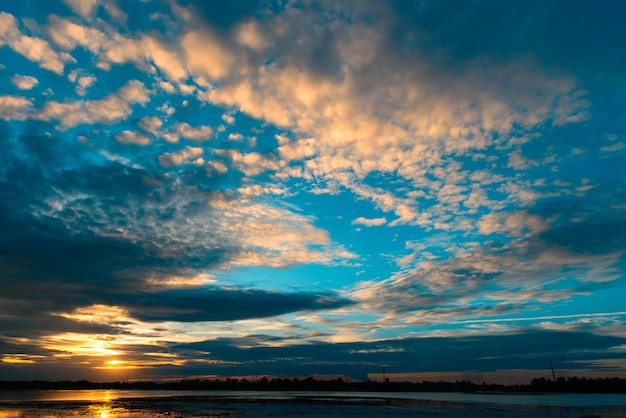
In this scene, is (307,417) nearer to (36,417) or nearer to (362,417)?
(362,417)

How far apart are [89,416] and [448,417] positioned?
182ft

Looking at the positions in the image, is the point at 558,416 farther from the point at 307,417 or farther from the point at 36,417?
the point at 36,417

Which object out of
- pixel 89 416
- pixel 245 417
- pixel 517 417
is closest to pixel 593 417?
pixel 517 417

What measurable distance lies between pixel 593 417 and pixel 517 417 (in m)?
10.7

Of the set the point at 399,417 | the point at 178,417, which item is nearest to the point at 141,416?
the point at 178,417

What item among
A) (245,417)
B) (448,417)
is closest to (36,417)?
(245,417)

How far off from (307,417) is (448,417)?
21.7 m

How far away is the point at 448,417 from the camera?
62.2 m

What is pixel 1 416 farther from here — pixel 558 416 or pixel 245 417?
pixel 558 416

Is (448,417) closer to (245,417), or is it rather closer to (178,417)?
(245,417)

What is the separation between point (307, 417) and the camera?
207 ft

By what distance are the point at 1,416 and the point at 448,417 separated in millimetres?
68317

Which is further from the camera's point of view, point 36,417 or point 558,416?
point 558,416

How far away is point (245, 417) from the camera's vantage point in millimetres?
61219
